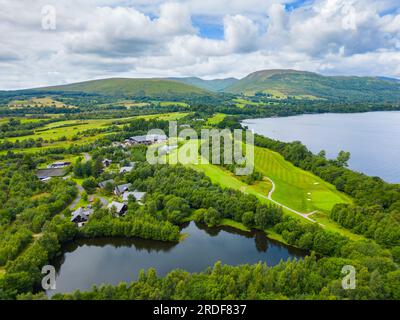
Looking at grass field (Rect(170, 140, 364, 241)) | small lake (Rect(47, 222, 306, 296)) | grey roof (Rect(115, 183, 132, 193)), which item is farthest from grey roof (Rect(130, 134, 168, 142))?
small lake (Rect(47, 222, 306, 296))

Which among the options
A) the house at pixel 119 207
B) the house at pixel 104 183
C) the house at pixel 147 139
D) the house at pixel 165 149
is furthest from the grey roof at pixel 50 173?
the house at pixel 147 139

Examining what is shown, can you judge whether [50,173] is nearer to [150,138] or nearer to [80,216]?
[80,216]

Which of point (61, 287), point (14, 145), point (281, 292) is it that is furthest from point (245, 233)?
point (14, 145)

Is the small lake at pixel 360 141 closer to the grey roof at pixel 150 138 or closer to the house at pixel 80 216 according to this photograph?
the grey roof at pixel 150 138

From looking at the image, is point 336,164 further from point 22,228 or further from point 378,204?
point 22,228

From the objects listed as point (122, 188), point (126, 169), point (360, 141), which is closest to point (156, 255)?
point (122, 188)
